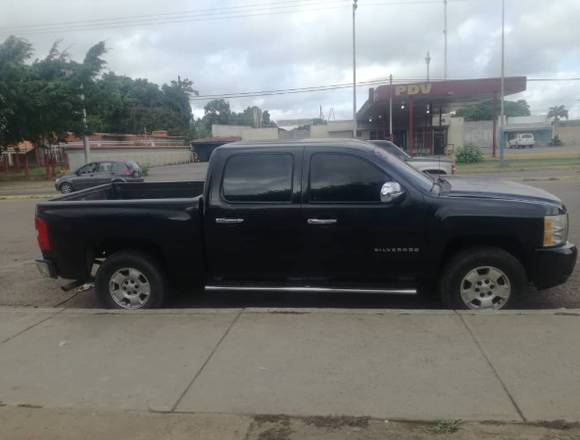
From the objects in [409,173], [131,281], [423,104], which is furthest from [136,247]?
[423,104]

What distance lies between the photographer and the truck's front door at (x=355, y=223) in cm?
540

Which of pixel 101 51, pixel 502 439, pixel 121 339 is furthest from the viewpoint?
pixel 101 51

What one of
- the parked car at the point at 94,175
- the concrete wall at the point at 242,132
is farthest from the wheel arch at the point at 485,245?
the concrete wall at the point at 242,132

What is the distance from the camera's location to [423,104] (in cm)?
4962

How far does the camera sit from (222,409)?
3.60 m

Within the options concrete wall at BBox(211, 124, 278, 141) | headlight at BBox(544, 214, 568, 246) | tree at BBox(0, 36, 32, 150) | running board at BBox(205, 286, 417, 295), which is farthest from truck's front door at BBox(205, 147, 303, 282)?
concrete wall at BBox(211, 124, 278, 141)

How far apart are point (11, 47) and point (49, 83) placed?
3379 millimetres

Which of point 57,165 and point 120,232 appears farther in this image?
point 57,165

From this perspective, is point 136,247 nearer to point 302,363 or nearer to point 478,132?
point 302,363

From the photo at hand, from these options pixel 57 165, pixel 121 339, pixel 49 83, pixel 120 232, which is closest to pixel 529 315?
pixel 121 339

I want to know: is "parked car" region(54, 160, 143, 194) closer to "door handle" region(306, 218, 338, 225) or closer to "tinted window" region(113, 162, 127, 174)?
"tinted window" region(113, 162, 127, 174)

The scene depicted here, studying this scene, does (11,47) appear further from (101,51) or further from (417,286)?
(417,286)

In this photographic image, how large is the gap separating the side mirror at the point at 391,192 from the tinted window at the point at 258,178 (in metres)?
0.94

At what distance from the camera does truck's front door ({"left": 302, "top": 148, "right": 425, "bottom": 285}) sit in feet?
17.7
